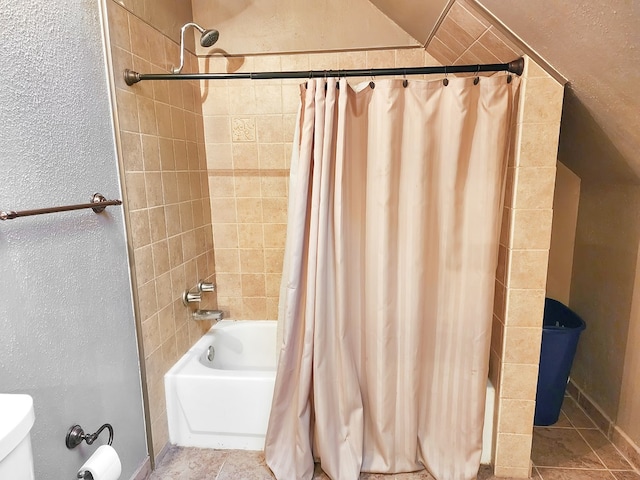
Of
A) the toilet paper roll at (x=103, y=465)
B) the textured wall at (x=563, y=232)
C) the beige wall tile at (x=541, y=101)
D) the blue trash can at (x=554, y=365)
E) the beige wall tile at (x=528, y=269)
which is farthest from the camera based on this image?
the textured wall at (x=563, y=232)

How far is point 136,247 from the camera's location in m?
1.55

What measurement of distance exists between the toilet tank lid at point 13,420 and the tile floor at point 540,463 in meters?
1.22

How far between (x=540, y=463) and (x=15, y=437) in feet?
6.65

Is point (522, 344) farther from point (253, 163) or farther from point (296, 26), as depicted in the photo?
point (296, 26)

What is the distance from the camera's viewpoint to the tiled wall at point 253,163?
2137 millimetres

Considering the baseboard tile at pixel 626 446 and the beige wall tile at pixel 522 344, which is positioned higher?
the beige wall tile at pixel 522 344

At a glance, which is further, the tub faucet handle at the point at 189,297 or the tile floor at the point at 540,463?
the tub faucet handle at the point at 189,297

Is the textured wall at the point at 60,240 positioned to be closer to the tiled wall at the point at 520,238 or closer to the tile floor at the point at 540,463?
the tile floor at the point at 540,463

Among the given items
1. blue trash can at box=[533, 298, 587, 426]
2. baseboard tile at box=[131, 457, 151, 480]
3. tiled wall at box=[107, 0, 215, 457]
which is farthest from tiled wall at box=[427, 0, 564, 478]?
baseboard tile at box=[131, 457, 151, 480]

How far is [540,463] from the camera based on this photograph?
5.74 feet

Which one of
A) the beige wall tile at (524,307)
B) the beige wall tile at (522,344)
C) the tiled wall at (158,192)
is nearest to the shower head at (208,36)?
the tiled wall at (158,192)

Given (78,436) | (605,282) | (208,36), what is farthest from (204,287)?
(605,282)

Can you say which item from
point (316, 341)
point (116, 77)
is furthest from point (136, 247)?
point (316, 341)

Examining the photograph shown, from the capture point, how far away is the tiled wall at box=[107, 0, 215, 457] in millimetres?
1519
